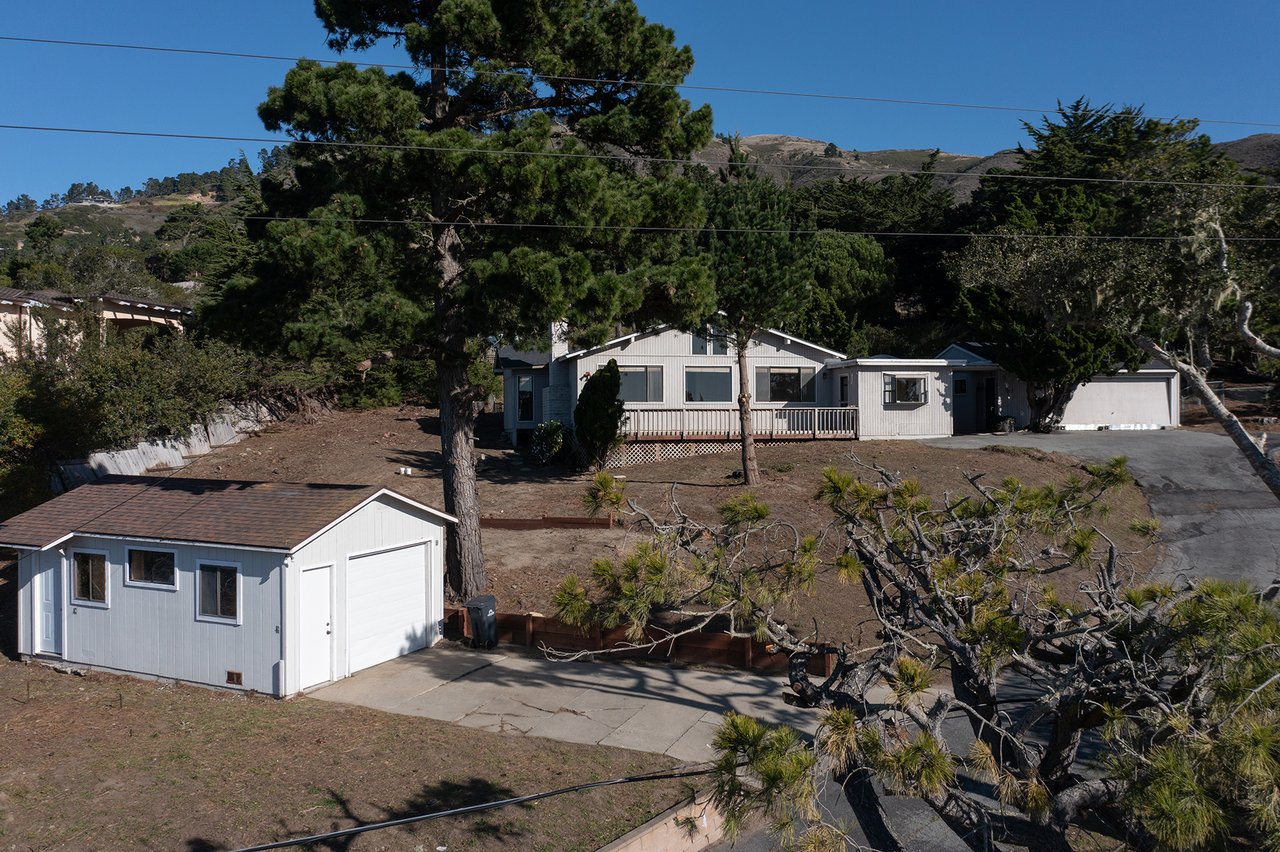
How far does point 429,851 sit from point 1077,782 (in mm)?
5440

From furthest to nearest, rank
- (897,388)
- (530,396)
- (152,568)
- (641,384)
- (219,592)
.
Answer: (530,396) < (897,388) < (641,384) < (152,568) < (219,592)

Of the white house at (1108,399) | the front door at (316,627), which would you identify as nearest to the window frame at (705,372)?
the white house at (1108,399)

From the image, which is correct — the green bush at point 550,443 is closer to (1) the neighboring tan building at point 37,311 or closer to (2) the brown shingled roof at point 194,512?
(2) the brown shingled roof at point 194,512

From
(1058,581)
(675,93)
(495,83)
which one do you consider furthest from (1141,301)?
(495,83)

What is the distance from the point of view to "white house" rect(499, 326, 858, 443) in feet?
92.7

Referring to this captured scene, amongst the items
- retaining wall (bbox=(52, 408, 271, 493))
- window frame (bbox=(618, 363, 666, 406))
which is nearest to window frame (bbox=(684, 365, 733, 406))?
window frame (bbox=(618, 363, 666, 406))

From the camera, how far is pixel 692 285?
1498cm

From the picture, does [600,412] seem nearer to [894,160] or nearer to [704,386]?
[704,386]

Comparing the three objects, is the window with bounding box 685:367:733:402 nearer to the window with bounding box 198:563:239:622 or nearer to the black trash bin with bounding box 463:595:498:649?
the black trash bin with bounding box 463:595:498:649

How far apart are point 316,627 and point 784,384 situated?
802 inches

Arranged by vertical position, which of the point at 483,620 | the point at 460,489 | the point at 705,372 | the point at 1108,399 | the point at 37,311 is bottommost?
the point at 483,620

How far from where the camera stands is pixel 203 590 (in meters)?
12.7

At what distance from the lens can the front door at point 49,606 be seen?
1405 centimetres

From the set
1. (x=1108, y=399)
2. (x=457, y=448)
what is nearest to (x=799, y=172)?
(x=1108, y=399)
